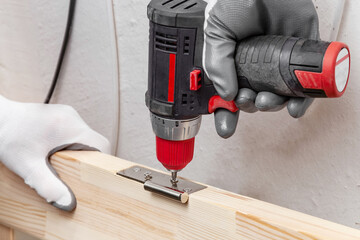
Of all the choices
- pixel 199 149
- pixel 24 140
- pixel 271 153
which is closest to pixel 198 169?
pixel 199 149

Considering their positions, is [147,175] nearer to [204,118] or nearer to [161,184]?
[161,184]

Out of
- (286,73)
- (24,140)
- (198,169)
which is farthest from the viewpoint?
(198,169)

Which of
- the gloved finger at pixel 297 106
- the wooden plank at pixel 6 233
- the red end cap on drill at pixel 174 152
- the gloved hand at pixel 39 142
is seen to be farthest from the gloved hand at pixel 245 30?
the wooden plank at pixel 6 233

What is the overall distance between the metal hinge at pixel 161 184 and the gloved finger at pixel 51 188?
0.10 metres

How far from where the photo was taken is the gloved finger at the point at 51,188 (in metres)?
0.73

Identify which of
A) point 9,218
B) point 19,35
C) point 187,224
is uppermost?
point 19,35

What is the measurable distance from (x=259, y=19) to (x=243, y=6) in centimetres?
3

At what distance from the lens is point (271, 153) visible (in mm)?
745

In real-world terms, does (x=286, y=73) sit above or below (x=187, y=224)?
above

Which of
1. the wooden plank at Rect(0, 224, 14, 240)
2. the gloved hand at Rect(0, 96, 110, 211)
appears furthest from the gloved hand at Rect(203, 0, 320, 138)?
the wooden plank at Rect(0, 224, 14, 240)

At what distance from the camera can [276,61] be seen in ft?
1.71

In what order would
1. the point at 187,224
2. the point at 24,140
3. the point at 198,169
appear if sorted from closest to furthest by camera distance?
the point at 187,224
the point at 24,140
the point at 198,169

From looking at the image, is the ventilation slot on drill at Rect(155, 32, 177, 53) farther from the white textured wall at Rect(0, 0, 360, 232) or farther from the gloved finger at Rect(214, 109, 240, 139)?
the white textured wall at Rect(0, 0, 360, 232)

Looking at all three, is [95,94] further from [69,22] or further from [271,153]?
[271,153]
